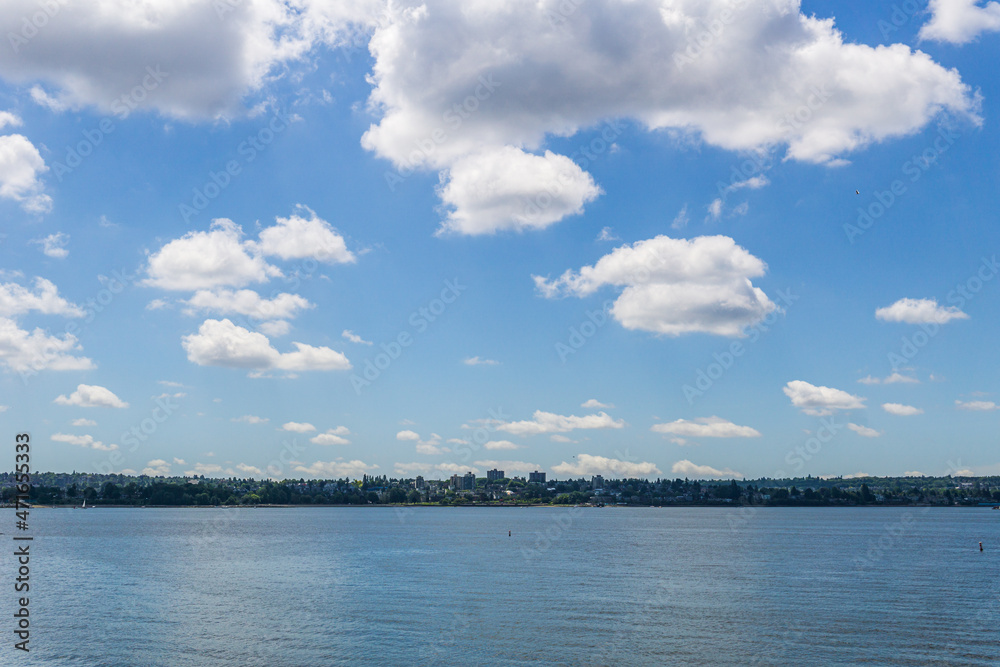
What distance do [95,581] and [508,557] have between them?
64.9 metres

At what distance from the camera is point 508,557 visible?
133 meters

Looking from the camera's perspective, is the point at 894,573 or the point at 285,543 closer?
the point at 894,573

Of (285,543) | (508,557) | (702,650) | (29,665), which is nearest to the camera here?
(29,665)

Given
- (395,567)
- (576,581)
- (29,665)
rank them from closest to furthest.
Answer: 1. (29,665)
2. (576,581)
3. (395,567)

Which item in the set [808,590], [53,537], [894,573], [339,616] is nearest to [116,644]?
[339,616]

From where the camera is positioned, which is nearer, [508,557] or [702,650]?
[702,650]

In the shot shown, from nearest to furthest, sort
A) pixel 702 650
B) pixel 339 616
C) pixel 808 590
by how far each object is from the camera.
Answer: pixel 702 650, pixel 339 616, pixel 808 590

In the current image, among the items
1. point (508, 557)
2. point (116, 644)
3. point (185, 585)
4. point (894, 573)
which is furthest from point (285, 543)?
point (894, 573)

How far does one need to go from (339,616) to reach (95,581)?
1877 inches

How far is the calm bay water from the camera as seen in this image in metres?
59.5

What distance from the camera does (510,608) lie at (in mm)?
77938

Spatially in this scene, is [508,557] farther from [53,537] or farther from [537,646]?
[53,537]

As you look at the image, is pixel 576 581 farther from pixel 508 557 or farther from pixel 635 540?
pixel 635 540

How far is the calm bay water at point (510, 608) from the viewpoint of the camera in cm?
5947
